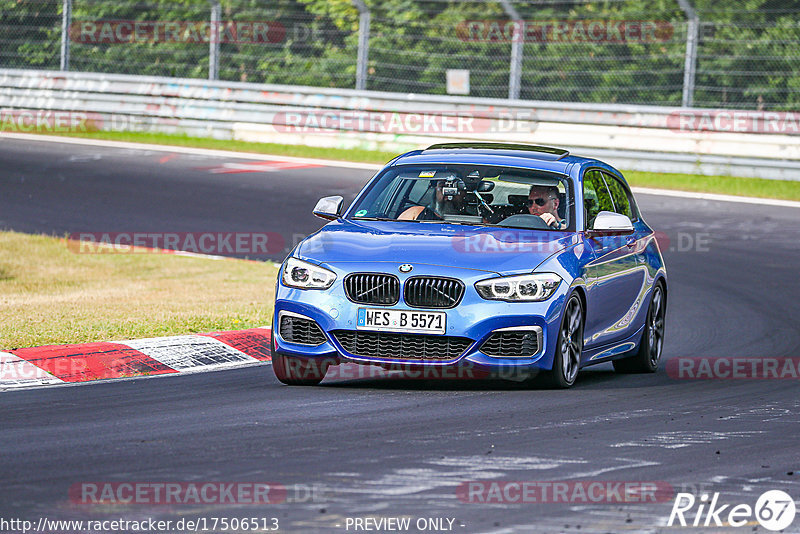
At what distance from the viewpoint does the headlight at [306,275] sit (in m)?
8.85

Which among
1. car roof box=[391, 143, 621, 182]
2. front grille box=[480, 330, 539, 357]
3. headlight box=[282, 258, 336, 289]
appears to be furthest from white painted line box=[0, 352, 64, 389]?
car roof box=[391, 143, 621, 182]

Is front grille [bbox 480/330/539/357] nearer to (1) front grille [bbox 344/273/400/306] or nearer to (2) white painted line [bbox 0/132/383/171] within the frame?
(1) front grille [bbox 344/273/400/306]

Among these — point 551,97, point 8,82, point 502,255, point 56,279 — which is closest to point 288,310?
point 502,255

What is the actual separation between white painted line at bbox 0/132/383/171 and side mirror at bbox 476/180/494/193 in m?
14.1

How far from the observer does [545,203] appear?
995 cm

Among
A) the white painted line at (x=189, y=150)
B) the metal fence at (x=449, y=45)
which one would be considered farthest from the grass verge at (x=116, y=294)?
the metal fence at (x=449, y=45)

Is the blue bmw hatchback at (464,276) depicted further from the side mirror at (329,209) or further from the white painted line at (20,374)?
the white painted line at (20,374)

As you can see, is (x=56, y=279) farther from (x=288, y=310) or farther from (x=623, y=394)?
(x=623, y=394)

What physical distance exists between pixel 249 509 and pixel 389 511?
0.54m

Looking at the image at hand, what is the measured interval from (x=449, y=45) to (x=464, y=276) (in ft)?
53.0

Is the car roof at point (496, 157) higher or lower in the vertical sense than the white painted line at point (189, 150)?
higher

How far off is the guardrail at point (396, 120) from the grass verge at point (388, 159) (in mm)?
131

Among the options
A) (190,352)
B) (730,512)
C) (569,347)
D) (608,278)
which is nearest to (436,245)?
(569,347)

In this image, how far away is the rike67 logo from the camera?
5.69 m
